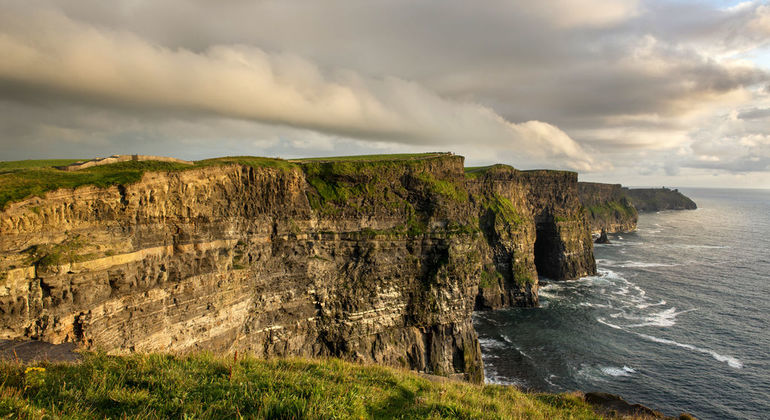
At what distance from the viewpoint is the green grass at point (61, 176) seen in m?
18.4

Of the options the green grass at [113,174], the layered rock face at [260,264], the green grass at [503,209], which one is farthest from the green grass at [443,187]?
the green grass at [503,209]

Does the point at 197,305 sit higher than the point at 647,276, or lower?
higher

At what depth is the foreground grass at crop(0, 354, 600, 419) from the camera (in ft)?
25.3

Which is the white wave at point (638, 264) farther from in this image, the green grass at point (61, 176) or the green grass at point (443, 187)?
the green grass at point (61, 176)

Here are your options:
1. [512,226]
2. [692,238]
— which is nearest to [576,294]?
[512,226]

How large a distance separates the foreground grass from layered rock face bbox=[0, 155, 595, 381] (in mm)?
11894

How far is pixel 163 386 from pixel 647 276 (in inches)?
3978

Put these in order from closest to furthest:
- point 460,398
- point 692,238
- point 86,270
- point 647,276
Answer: point 460,398 < point 86,270 < point 647,276 < point 692,238

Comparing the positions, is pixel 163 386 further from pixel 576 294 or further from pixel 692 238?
pixel 692 238

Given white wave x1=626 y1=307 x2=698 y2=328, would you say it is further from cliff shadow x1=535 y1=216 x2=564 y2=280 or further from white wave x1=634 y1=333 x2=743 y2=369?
cliff shadow x1=535 y1=216 x2=564 y2=280

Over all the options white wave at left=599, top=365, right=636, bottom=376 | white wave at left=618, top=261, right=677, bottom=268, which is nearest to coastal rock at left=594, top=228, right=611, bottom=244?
white wave at left=618, top=261, right=677, bottom=268

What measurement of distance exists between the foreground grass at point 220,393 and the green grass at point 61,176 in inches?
544

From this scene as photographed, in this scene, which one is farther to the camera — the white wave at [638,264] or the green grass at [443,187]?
the white wave at [638,264]

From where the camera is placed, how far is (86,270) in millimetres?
19609
